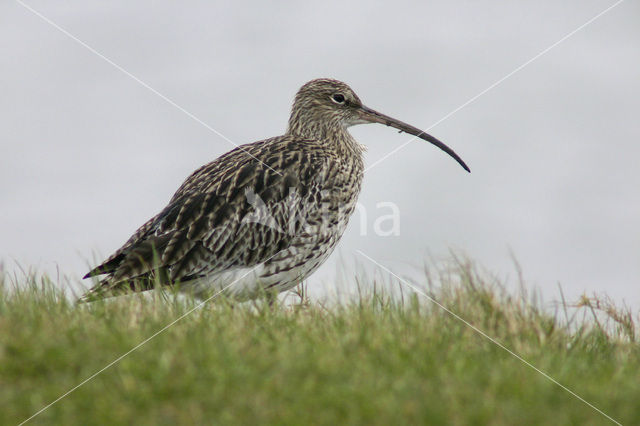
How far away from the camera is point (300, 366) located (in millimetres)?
5305

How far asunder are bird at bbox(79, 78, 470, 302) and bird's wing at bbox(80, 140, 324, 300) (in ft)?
0.03

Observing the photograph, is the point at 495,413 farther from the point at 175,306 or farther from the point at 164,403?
the point at 175,306

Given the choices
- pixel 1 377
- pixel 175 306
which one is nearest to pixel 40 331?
pixel 1 377

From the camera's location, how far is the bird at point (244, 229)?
848 centimetres

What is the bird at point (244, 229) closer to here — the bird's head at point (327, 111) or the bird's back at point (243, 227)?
the bird's back at point (243, 227)

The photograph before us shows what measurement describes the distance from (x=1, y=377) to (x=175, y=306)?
6.04 feet

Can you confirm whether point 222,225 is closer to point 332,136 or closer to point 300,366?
point 332,136

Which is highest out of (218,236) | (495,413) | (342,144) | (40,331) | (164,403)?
(342,144)

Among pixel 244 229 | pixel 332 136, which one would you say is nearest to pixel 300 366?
pixel 244 229

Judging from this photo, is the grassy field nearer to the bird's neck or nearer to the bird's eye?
the bird's neck

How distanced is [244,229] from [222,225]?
0.79ft

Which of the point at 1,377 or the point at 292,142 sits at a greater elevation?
the point at 292,142

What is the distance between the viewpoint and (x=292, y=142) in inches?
380

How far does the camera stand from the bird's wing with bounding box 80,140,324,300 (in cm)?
846
